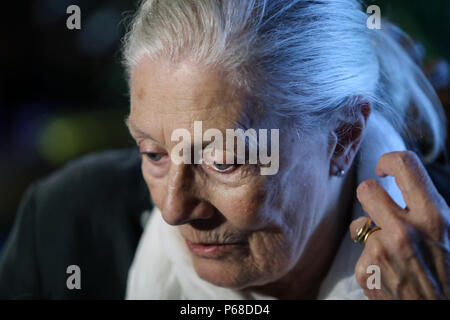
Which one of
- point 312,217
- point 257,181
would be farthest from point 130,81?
point 312,217

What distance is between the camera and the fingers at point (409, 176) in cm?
78

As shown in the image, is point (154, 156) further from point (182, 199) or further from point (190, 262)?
point (190, 262)

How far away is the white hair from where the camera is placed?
2.60 feet

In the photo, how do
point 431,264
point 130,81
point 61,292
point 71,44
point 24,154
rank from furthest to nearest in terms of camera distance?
point 24,154, point 71,44, point 61,292, point 130,81, point 431,264

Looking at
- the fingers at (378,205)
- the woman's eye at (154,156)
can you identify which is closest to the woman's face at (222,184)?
the woman's eye at (154,156)

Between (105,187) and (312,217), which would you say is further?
(105,187)

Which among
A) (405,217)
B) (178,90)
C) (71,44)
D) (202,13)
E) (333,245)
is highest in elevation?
(71,44)

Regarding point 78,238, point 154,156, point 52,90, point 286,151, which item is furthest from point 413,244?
point 52,90

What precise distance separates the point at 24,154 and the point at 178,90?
2472 mm

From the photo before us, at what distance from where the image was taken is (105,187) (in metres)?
1.35

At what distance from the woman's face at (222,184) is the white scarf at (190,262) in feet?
0.40

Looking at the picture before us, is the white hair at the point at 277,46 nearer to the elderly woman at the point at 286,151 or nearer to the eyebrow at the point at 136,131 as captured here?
the elderly woman at the point at 286,151

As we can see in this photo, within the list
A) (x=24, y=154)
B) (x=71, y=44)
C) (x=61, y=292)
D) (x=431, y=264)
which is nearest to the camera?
(x=431, y=264)
